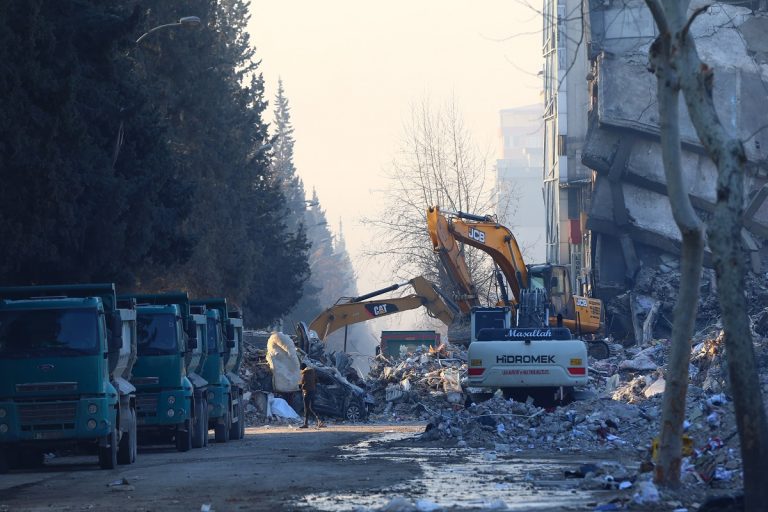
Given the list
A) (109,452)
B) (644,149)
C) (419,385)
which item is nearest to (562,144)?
(644,149)

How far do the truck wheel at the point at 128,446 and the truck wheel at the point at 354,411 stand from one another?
1689 cm

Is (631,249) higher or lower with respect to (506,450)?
higher

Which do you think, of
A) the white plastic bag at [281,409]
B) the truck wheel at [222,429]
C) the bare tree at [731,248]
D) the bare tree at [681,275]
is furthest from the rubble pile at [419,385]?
the bare tree at [731,248]

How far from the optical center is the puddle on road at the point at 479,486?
42.9 ft

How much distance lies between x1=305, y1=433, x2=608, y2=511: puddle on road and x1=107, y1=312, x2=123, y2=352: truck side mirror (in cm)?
400

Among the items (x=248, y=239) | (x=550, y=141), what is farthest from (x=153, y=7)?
(x=550, y=141)

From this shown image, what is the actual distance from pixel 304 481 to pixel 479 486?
2.40 m

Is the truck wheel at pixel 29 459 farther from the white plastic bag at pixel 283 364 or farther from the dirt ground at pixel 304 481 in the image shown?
the white plastic bag at pixel 283 364

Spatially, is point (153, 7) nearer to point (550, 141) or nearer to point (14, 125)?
point (14, 125)

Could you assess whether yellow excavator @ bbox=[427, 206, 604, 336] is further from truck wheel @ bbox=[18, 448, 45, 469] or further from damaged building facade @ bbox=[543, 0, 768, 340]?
truck wheel @ bbox=[18, 448, 45, 469]

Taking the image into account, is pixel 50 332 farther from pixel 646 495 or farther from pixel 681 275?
pixel 646 495

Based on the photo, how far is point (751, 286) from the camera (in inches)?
2050

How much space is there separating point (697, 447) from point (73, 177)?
15.9 m

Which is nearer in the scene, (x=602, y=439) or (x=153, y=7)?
(x=602, y=439)
